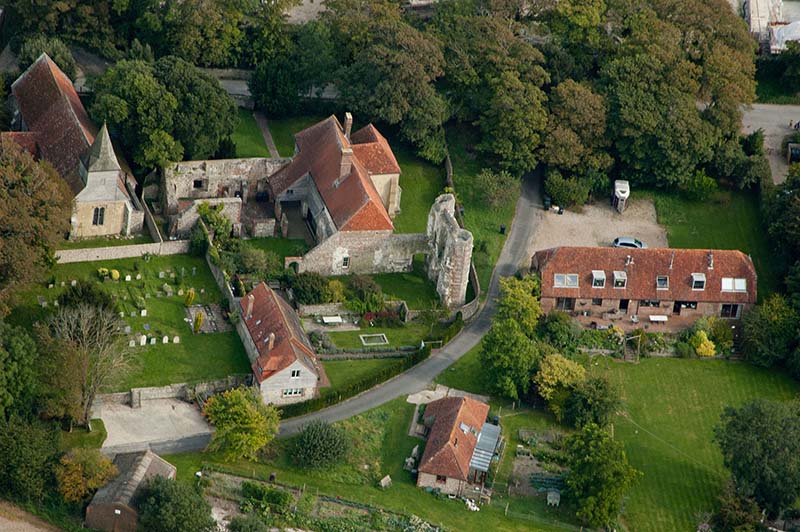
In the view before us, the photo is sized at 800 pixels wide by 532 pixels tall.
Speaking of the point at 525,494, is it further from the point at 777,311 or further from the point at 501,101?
the point at 501,101

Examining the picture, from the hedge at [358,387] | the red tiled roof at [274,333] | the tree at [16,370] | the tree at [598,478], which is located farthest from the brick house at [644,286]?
the tree at [16,370]

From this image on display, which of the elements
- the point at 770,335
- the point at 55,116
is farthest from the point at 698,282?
the point at 55,116

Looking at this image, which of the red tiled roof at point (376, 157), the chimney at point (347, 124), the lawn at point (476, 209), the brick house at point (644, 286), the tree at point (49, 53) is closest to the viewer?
the brick house at point (644, 286)

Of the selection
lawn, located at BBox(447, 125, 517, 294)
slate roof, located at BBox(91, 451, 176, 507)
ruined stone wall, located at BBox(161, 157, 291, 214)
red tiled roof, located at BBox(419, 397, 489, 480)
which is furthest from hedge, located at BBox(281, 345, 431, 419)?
ruined stone wall, located at BBox(161, 157, 291, 214)

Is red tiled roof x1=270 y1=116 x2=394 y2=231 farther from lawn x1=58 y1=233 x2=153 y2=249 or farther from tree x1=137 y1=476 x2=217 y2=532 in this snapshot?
tree x1=137 y1=476 x2=217 y2=532

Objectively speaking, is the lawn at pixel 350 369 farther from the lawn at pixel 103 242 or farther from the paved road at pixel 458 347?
the lawn at pixel 103 242

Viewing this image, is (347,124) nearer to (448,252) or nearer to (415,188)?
(415,188)
